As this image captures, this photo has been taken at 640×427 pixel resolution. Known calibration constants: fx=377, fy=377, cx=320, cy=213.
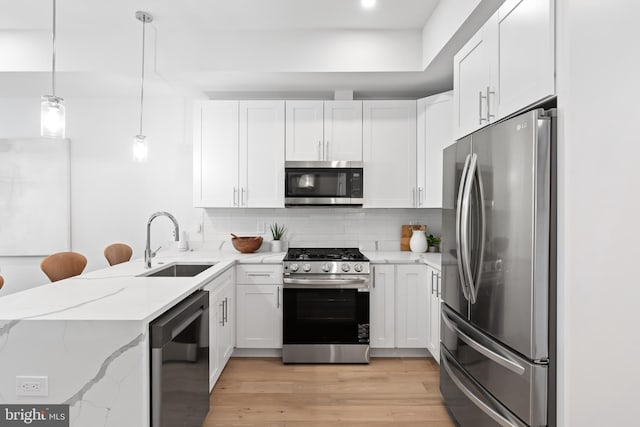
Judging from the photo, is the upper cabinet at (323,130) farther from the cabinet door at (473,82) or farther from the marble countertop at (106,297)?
the marble countertop at (106,297)

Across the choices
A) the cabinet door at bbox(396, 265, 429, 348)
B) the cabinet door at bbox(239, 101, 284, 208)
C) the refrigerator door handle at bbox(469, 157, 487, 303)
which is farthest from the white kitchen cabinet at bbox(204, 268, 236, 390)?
the refrigerator door handle at bbox(469, 157, 487, 303)

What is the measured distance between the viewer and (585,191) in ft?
4.38

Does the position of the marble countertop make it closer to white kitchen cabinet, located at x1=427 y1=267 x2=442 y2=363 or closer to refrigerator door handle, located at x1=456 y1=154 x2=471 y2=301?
refrigerator door handle, located at x1=456 y1=154 x2=471 y2=301

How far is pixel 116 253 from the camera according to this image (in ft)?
11.7

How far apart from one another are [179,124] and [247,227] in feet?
4.40

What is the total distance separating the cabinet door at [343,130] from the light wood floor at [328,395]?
1.95 m

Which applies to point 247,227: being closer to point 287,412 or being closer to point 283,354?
point 283,354

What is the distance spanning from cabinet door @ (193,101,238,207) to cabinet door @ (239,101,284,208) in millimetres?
88

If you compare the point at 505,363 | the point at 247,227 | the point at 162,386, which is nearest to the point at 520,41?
the point at 505,363

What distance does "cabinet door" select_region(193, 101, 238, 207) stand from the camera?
12.1 feet

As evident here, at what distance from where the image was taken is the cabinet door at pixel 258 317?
3389 mm

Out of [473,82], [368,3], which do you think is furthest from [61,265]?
[473,82]

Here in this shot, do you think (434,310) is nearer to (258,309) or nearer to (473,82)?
(258,309)

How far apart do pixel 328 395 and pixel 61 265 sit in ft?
7.57
